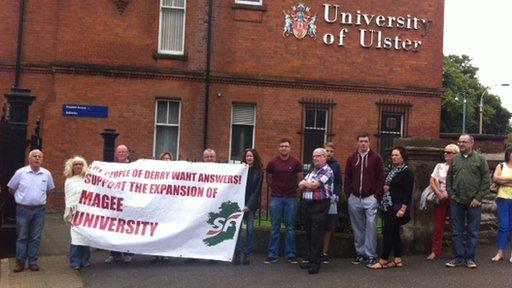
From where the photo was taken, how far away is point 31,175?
28.0 ft

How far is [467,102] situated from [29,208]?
52.0 m

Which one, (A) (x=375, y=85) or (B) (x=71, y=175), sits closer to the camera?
(B) (x=71, y=175)

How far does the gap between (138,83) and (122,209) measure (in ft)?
29.9

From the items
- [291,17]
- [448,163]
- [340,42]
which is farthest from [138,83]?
[448,163]

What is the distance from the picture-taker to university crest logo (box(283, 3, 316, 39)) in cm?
1828

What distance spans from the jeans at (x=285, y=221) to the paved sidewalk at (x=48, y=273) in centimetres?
285

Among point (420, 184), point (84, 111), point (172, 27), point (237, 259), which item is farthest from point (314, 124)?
point (237, 259)

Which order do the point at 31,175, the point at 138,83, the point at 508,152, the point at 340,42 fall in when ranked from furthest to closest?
the point at 340,42, the point at 138,83, the point at 508,152, the point at 31,175

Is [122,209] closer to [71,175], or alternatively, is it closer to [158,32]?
[71,175]

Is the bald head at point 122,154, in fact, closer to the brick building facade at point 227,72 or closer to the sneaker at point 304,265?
the sneaker at point 304,265

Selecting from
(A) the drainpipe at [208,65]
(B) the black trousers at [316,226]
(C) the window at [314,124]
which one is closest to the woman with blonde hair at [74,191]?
(B) the black trousers at [316,226]

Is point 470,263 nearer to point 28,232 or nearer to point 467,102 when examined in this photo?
point 28,232

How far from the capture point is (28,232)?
8.52 metres

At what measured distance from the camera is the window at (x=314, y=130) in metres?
18.5
